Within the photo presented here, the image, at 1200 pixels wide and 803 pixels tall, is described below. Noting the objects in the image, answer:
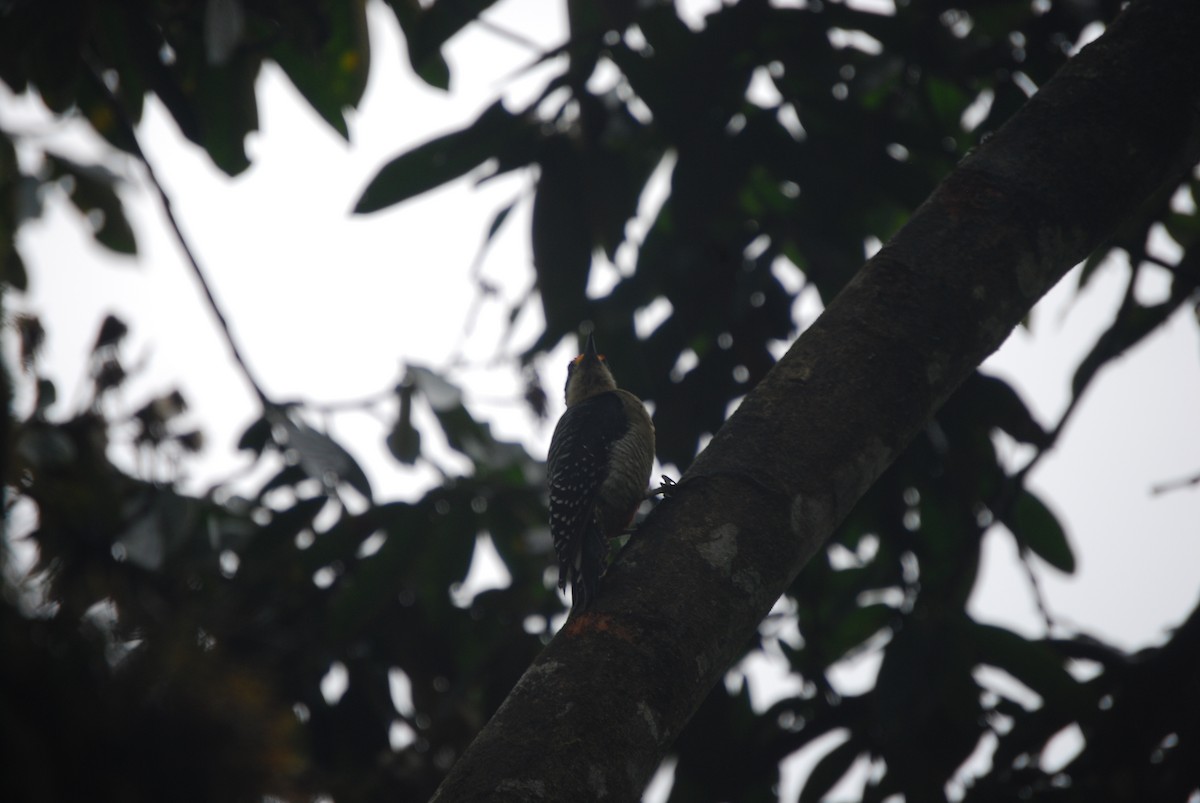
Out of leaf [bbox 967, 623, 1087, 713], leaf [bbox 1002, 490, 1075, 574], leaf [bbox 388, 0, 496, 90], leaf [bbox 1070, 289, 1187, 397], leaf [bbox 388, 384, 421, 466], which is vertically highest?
leaf [bbox 388, 0, 496, 90]

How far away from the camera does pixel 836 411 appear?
1788mm

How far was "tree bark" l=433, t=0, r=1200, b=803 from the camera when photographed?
4.63 feet

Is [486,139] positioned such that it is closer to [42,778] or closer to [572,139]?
[572,139]

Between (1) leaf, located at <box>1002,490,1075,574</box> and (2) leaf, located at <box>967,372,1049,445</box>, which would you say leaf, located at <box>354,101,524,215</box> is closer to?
(2) leaf, located at <box>967,372,1049,445</box>

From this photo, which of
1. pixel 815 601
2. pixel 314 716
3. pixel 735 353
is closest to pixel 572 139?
pixel 735 353

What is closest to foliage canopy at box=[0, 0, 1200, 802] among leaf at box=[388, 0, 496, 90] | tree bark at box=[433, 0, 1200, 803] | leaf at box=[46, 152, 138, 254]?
leaf at box=[388, 0, 496, 90]

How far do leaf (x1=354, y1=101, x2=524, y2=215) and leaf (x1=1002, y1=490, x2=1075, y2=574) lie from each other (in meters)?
2.24

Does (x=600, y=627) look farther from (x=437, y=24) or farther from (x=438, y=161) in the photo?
(x=437, y=24)

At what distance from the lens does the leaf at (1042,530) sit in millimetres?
3494

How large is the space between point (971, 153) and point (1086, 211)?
267mm

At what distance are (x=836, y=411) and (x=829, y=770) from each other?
7.62 ft

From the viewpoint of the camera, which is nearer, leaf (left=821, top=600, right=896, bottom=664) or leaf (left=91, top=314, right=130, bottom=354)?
leaf (left=91, top=314, right=130, bottom=354)

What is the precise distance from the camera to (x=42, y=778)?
0.71m

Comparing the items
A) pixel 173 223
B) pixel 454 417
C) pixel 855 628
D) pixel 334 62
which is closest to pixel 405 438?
pixel 454 417
